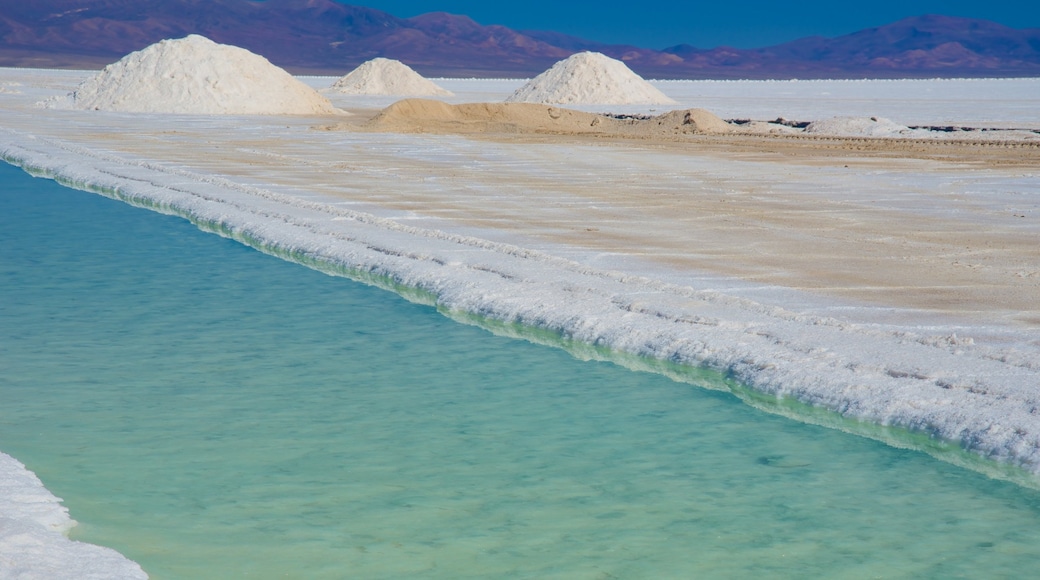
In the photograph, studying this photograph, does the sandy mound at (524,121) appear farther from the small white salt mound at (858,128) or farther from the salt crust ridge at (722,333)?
the salt crust ridge at (722,333)

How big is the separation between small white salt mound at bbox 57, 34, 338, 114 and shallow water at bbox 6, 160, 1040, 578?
2169 cm

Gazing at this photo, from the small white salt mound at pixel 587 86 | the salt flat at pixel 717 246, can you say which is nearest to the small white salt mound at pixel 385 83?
the small white salt mound at pixel 587 86

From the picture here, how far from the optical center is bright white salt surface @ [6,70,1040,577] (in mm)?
3541

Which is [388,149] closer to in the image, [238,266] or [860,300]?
[238,266]

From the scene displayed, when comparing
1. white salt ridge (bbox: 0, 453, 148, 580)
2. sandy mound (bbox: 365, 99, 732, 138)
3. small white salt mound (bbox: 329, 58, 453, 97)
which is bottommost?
white salt ridge (bbox: 0, 453, 148, 580)

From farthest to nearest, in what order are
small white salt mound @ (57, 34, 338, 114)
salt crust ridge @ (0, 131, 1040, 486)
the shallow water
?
1. small white salt mound @ (57, 34, 338, 114)
2. salt crust ridge @ (0, 131, 1040, 486)
3. the shallow water

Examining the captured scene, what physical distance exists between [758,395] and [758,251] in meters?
2.59

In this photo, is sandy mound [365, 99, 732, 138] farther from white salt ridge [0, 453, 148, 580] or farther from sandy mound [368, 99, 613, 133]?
white salt ridge [0, 453, 148, 580]

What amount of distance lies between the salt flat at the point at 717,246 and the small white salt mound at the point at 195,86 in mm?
11403

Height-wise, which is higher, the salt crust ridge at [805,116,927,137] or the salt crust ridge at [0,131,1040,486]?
the salt crust ridge at [805,116,927,137]

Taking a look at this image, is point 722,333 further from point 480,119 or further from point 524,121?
point 480,119

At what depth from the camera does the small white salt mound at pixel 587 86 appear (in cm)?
3350

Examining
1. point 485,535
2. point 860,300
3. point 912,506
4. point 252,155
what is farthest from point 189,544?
A: point 252,155

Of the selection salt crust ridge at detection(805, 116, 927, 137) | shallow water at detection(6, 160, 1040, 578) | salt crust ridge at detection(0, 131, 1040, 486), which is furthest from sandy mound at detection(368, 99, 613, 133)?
shallow water at detection(6, 160, 1040, 578)
